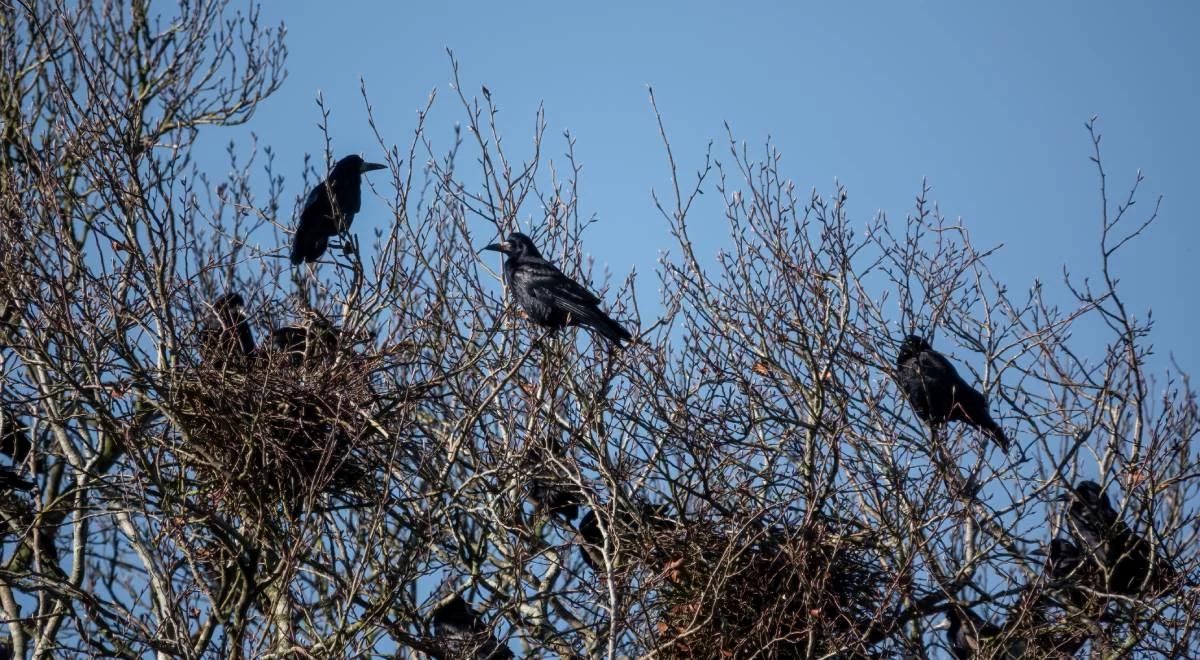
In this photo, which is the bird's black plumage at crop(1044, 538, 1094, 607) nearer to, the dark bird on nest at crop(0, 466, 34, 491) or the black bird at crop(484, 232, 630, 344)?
the black bird at crop(484, 232, 630, 344)

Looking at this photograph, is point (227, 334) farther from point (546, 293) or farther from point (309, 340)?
point (546, 293)

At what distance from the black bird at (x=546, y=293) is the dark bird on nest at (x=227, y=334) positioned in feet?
5.71

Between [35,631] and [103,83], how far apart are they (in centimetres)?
359

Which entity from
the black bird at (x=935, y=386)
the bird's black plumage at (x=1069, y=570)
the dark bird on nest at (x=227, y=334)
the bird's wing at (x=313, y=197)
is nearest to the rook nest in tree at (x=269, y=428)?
the dark bird on nest at (x=227, y=334)

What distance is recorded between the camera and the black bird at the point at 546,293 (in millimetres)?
8219

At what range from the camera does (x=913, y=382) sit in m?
8.97

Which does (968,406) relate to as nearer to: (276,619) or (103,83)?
(276,619)

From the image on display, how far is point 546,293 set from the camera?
8.61 meters

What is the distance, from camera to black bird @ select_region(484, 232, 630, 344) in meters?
8.22

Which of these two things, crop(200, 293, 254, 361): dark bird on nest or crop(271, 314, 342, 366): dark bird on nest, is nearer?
crop(200, 293, 254, 361): dark bird on nest

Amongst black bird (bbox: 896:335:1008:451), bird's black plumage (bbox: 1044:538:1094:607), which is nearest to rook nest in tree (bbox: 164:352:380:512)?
black bird (bbox: 896:335:1008:451)

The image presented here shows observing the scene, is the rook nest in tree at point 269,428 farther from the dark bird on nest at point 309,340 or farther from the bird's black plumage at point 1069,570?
the bird's black plumage at point 1069,570

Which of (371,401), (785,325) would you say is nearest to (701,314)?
(785,325)

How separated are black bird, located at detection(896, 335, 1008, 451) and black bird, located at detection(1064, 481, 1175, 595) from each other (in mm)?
825
